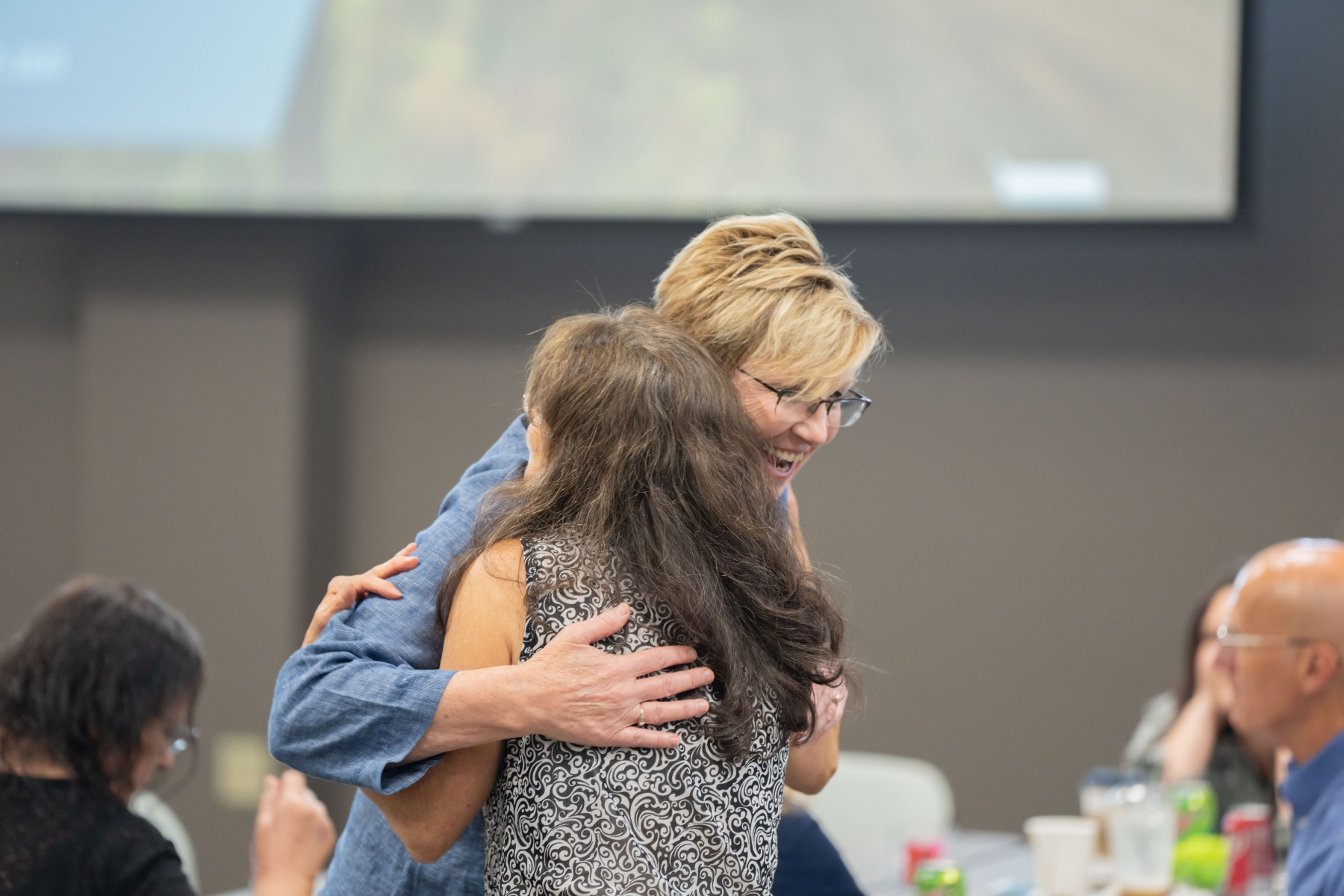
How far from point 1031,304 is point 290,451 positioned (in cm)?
225

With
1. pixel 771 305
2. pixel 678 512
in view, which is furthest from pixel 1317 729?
pixel 678 512

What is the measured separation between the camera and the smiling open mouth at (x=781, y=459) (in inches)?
56.9

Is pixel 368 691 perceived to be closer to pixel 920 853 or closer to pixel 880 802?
pixel 920 853

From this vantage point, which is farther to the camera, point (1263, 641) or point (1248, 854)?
point (1248, 854)

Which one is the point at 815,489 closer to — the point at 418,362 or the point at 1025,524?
the point at 1025,524

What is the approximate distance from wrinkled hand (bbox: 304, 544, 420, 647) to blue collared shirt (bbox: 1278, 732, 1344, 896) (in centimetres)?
135

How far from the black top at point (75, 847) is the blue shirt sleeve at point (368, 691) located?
0.59m

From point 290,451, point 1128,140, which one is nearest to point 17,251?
point 290,451

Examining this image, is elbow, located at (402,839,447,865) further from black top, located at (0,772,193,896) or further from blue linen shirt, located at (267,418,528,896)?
black top, located at (0,772,193,896)

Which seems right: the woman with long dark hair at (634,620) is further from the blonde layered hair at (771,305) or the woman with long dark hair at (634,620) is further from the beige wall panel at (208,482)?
the beige wall panel at (208,482)

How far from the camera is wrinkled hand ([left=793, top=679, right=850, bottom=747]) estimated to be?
1.27 meters

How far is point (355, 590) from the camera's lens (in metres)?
1.19

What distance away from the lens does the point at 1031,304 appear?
152 inches

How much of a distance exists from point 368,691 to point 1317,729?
155cm
